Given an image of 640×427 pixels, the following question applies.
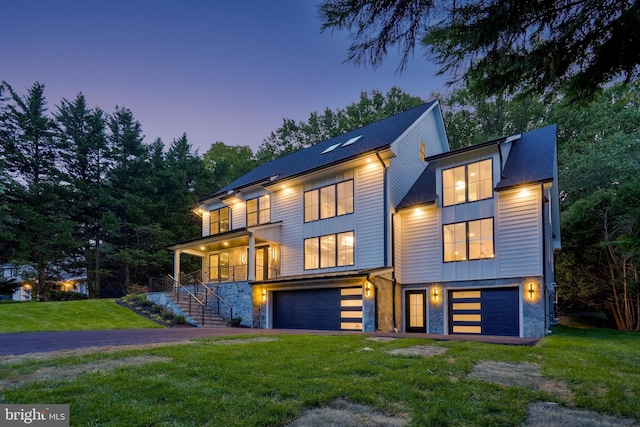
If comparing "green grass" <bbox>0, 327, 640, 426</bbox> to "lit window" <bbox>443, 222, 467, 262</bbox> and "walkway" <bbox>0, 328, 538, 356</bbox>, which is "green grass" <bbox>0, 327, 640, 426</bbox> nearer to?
"walkway" <bbox>0, 328, 538, 356</bbox>

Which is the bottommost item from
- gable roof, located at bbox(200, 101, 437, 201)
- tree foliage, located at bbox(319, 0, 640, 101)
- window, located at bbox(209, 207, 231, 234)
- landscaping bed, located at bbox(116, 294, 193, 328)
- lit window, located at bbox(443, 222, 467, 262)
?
landscaping bed, located at bbox(116, 294, 193, 328)

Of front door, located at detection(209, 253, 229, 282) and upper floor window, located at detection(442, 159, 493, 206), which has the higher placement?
upper floor window, located at detection(442, 159, 493, 206)

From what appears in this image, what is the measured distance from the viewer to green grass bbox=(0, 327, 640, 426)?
11.7ft

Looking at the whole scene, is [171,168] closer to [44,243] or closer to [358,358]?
[44,243]

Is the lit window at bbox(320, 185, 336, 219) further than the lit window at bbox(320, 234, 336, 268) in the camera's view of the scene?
Yes

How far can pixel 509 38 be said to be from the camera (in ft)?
12.2

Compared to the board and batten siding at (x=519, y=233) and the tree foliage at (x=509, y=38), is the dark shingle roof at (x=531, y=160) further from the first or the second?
the tree foliage at (x=509, y=38)

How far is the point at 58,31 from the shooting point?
1589 cm

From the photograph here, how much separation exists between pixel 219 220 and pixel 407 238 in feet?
37.9

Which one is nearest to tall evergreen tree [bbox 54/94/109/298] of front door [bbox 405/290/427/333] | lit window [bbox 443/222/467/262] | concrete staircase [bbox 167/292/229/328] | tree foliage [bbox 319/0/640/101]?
concrete staircase [bbox 167/292/229/328]

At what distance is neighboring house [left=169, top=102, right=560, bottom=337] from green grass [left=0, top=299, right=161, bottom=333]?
4.46 meters

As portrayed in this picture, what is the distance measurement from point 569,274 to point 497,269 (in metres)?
8.67

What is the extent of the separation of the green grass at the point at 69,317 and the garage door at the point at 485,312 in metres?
11.5

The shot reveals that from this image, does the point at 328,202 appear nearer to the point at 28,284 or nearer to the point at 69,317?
the point at 69,317
